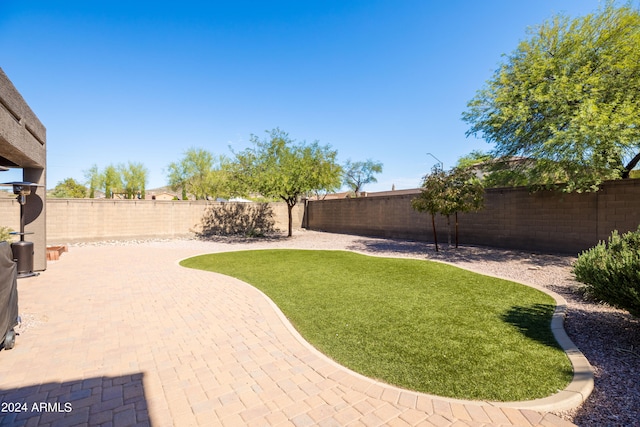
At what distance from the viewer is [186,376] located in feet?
10.4

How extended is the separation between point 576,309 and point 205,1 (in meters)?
15.0

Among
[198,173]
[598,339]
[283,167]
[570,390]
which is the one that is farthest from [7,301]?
[198,173]

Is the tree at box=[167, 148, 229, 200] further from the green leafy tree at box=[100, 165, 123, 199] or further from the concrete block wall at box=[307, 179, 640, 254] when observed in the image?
the concrete block wall at box=[307, 179, 640, 254]

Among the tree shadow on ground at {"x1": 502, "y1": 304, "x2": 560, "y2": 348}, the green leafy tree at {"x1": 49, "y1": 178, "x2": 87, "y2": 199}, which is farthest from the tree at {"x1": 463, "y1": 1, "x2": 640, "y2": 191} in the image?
the green leafy tree at {"x1": 49, "y1": 178, "x2": 87, "y2": 199}

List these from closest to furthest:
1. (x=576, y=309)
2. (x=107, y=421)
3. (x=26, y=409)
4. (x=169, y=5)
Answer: (x=107, y=421), (x=26, y=409), (x=576, y=309), (x=169, y=5)

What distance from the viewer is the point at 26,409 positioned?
2.61 metres

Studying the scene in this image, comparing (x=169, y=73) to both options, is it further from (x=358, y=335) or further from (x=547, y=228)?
(x=547, y=228)

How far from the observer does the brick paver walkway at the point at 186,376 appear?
8.17 ft

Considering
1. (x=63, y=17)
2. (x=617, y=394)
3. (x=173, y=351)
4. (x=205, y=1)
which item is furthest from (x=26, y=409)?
(x=205, y=1)

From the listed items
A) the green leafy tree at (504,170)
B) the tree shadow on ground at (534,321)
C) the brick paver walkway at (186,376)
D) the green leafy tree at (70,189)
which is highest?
the green leafy tree at (70,189)

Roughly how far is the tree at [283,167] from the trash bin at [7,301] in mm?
11654

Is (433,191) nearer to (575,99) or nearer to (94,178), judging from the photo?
(575,99)

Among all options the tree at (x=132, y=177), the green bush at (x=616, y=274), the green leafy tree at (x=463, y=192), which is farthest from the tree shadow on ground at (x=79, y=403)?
the tree at (x=132, y=177)

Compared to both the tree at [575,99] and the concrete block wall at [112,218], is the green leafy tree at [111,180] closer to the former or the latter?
the concrete block wall at [112,218]
